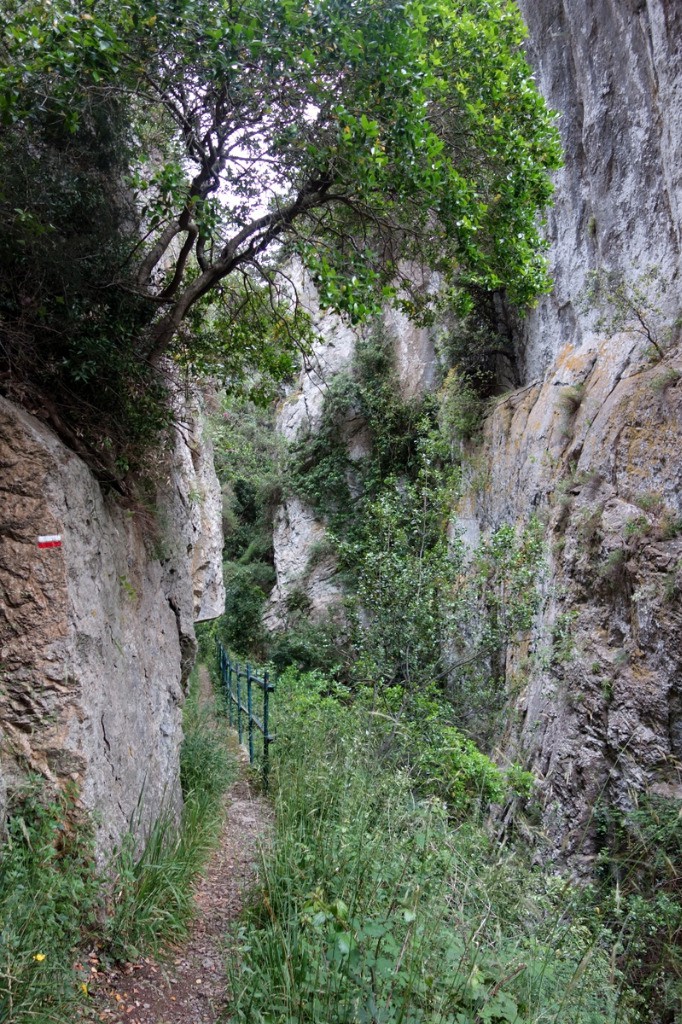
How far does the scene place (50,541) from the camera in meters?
3.85

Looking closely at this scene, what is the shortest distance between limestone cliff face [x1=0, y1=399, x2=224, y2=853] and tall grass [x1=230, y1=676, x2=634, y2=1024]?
1201 millimetres

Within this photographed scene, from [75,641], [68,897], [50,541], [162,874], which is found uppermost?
[50,541]

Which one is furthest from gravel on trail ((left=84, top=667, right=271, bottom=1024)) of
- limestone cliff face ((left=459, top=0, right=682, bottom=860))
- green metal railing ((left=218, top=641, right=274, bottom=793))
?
limestone cliff face ((left=459, top=0, right=682, bottom=860))

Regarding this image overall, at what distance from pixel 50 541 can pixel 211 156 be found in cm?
325

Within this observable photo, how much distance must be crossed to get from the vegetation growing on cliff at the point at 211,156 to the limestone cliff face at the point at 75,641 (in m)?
0.55

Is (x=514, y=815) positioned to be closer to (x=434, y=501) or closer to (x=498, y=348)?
Answer: (x=434, y=501)

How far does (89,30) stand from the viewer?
11.5 feet

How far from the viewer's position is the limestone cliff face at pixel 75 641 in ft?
11.9

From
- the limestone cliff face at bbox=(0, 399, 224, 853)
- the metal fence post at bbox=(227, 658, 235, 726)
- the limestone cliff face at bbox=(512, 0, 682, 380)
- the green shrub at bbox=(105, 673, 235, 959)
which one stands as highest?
the limestone cliff face at bbox=(512, 0, 682, 380)

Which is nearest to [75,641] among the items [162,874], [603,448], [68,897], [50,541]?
[50,541]

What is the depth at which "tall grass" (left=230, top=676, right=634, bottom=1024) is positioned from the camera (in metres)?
2.32

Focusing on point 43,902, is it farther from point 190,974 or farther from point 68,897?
point 190,974

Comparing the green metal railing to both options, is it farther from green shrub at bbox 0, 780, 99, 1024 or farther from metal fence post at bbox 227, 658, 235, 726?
green shrub at bbox 0, 780, 99, 1024

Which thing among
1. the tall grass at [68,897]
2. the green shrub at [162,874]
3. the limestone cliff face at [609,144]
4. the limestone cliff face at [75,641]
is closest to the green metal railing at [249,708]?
the green shrub at [162,874]
